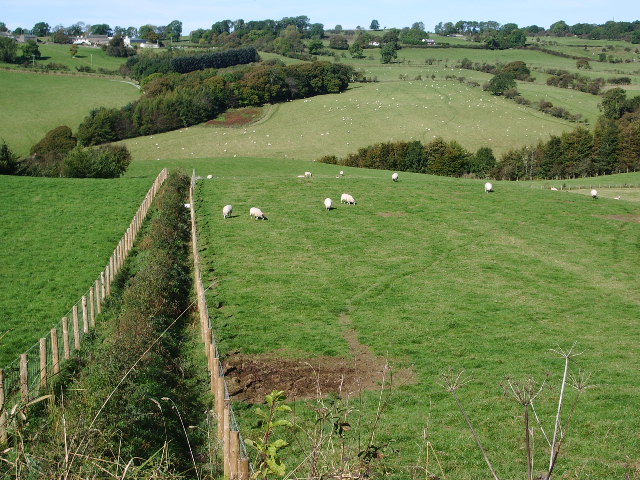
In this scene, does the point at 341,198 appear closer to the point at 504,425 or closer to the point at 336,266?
the point at 336,266

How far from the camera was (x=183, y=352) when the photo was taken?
20.0 metres

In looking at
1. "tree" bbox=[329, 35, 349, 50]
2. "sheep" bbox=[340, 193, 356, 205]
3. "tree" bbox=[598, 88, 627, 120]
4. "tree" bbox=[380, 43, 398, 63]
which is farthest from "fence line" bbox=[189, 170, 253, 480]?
"tree" bbox=[329, 35, 349, 50]

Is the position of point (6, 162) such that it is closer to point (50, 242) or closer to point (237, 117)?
point (50, 242)

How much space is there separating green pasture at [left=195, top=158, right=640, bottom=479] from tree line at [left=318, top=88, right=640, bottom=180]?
40330mm

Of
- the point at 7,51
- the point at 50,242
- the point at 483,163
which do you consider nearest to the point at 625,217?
the point at 50,242

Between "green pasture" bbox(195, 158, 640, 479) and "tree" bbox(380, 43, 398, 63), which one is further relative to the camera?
"tree" bbox(380, 43, 398, 63)

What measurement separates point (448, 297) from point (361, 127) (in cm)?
8519

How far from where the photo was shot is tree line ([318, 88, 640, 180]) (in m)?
86.6

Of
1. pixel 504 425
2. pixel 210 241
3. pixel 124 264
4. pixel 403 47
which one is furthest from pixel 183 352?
pixel 403 47

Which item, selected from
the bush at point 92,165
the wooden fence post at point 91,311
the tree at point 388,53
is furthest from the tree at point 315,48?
the wooden fence post at point 91,311

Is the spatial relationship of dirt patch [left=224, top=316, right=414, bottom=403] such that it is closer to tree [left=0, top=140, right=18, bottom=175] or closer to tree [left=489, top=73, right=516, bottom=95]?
tree [left=0, top=140, right=18, bottom=175]

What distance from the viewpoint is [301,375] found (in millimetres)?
17953

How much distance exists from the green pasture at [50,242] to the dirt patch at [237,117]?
2171 inches

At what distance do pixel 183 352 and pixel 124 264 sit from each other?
12.1m
